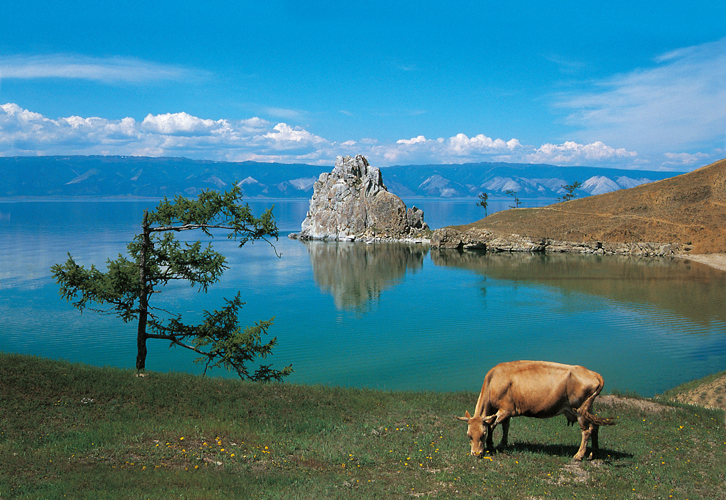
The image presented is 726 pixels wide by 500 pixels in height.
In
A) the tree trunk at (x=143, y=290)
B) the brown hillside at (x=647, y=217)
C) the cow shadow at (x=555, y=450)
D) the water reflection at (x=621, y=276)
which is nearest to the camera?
the cow shadow at (x=555, y=450)

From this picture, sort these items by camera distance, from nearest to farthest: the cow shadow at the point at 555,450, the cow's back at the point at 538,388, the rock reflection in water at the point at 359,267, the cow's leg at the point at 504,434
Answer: the cow's back at the point at 538,388 < the cow shadow at the point at 555,450 < the cow's leg at the point at 504,434 < the rock reflection in water at the point at 359,267

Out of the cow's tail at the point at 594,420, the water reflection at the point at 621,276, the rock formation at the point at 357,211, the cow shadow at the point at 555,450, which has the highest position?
the rock formation at the point at 357,211

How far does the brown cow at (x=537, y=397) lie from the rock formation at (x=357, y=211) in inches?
4764

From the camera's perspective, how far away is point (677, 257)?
94.2m

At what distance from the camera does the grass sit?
1130 centimetres

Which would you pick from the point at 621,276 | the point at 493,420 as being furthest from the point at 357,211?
the point at 493,420

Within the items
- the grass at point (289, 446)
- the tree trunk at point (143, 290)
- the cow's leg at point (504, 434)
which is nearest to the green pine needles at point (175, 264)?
the tree trunk at point (143, 290)

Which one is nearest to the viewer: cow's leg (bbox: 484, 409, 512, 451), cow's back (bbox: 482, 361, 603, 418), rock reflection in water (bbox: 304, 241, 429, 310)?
cow's back (bbox: 482, 361, 603, 418)

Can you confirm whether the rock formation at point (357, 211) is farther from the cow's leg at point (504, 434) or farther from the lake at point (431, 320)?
the cow's leg at point (504, 434)

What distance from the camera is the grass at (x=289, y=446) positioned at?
11297 mm

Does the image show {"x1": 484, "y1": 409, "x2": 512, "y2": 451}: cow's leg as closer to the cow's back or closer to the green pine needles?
the cow's back

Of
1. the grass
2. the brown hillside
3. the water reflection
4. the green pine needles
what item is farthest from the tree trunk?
the brown hillside

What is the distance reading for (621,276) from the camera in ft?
239

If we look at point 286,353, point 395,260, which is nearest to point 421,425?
point 286,353
